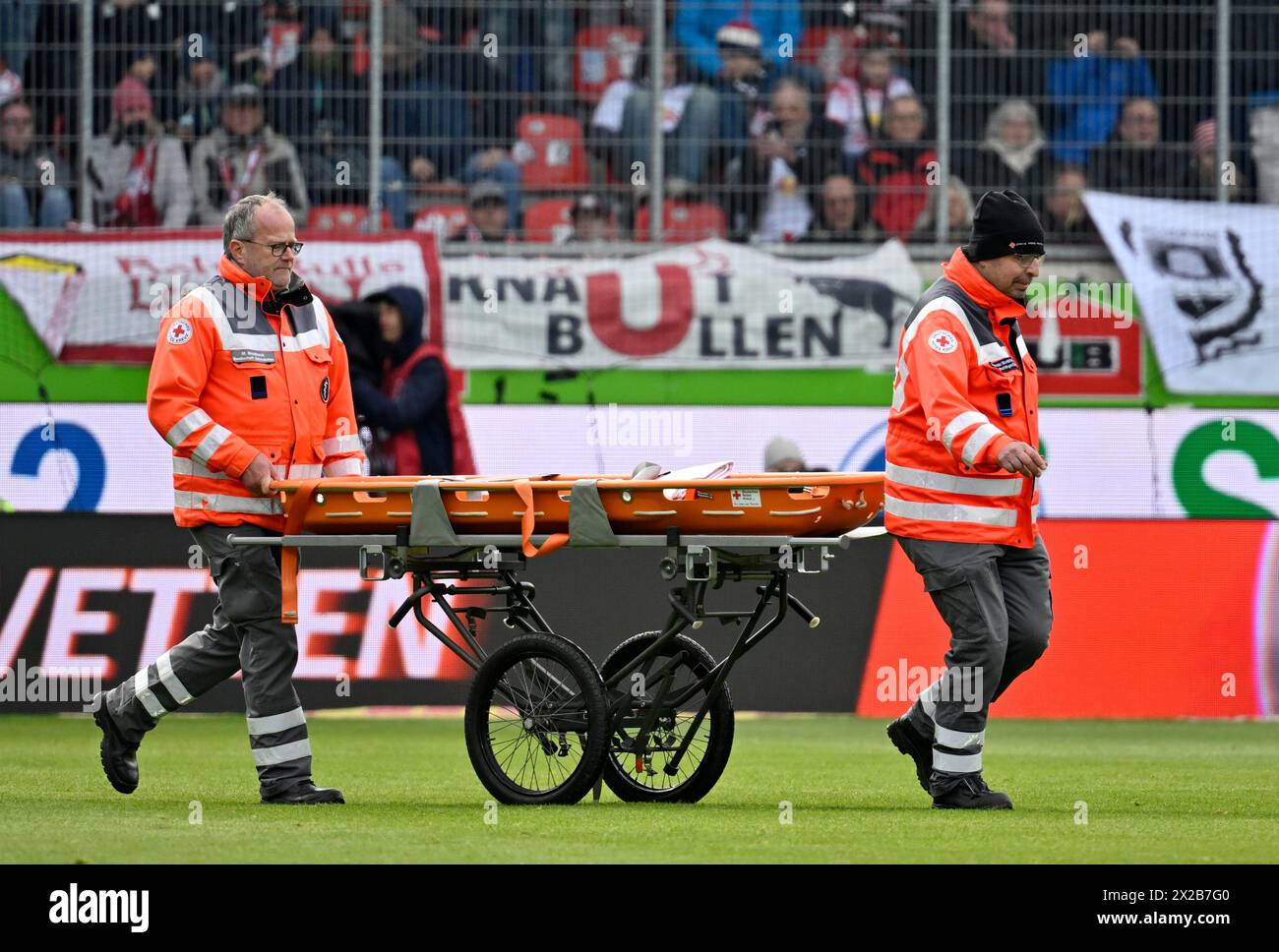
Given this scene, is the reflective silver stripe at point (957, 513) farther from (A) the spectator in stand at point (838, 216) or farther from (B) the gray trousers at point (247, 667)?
(A) the spectator in stand at point (838, 216)

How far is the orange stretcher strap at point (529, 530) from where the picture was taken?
7.86 m

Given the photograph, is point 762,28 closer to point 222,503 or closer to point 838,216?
point 838,216

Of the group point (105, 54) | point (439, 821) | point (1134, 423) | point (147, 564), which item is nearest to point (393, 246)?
point (105, 54)

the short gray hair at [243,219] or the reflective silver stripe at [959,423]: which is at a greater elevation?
the short gray hair at [243,219]

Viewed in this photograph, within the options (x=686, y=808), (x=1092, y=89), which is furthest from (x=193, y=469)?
(x=1092, y=89)

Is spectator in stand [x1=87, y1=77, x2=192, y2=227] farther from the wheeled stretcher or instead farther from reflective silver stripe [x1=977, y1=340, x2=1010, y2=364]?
reflective silver stripe [x1=977, y1=340, x2=1010, y2=364]

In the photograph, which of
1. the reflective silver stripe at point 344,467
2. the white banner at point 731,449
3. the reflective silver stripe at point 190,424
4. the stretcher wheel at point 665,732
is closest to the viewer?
the reflective silver stripe at point 190,424

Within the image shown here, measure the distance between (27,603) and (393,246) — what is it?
14.6 feet

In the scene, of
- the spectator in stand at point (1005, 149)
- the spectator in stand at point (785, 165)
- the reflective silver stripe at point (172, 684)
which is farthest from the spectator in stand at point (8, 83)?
the reflective silver stripe at point (172, 684)

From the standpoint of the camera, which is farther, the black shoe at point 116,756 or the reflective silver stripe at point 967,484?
the black shoe at point 116,756

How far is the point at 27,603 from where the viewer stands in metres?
12.9

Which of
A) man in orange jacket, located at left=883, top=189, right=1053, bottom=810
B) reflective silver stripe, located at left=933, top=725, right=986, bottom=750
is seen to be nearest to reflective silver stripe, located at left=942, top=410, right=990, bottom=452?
man in orange jacket, located at left=883, top=189, right=1053, bottom=810

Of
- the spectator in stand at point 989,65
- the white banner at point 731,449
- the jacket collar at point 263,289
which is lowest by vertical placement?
the white banner at point 731,449
